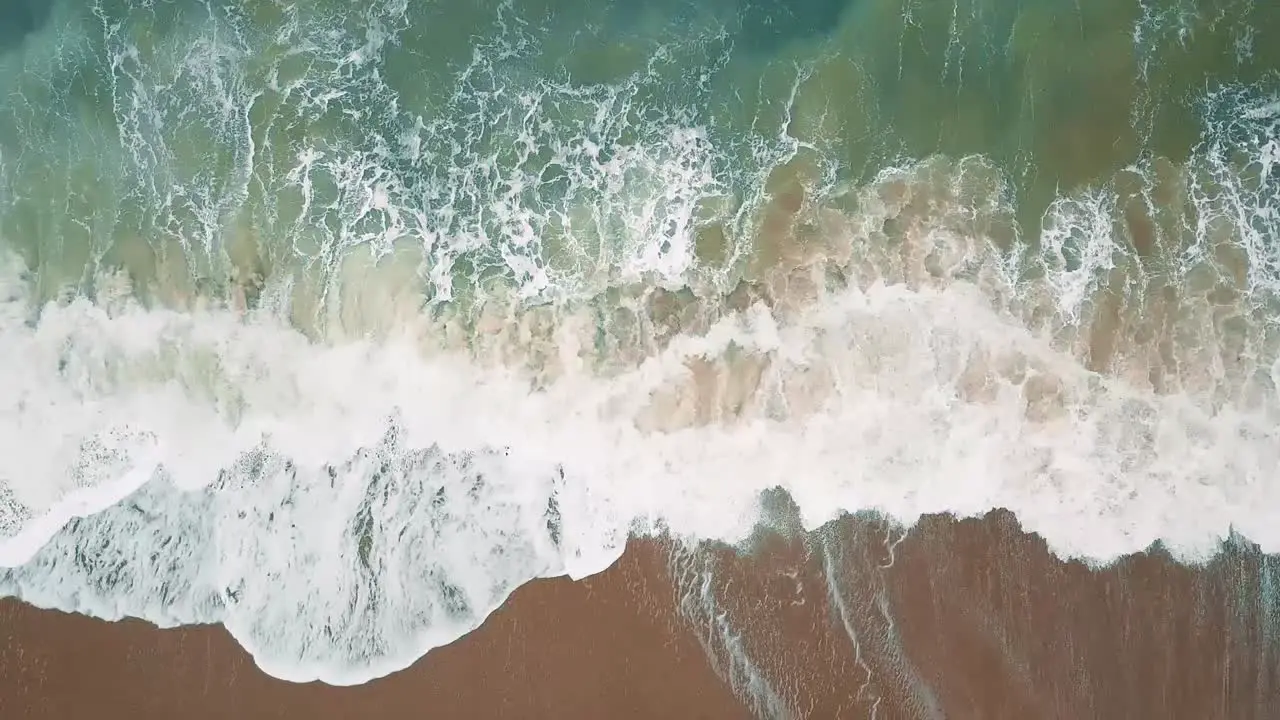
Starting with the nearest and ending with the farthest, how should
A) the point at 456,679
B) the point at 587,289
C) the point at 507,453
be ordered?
1. the point at 456,679
2. the point at 507,453
3. the point at 587,289

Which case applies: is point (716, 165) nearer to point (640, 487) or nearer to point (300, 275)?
point (640, 487)

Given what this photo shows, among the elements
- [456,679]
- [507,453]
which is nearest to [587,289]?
[507,453]

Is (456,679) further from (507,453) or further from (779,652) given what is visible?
(779,652)

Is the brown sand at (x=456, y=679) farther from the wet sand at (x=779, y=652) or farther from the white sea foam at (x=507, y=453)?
the white sea foam at (x=507, y=453)

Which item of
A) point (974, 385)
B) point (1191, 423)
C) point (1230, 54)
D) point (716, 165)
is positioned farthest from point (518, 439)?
point (1230, 54)

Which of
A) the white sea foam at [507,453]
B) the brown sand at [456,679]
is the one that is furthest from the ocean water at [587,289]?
Answer: the brown sand at [456,679]
